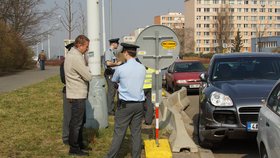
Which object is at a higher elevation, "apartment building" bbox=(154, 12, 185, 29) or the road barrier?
"apartment building" bbox=(154, 12, 185, 29)

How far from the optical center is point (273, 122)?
5.09 meters

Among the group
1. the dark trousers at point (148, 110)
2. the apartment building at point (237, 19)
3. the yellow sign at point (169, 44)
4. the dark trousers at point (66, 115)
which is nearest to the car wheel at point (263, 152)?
the yellow sign at point (169, 44)

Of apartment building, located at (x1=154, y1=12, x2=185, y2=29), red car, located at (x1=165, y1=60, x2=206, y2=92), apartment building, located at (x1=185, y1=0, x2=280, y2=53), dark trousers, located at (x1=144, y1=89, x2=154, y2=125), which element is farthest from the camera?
apartment building, located at (x1=154, y1=12, x2=185, y2=29)

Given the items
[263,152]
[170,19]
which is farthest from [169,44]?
[170,19]

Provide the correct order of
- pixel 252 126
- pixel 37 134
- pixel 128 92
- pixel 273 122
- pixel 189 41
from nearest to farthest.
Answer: pixel 273 122 → pixel 128 92 → pixel 252 126 → pixel 37 134 → pixel 189 41

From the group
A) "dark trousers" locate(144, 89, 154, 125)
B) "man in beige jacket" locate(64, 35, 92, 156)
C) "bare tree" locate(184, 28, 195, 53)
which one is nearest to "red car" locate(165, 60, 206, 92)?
"dark trousers" locate(144, 89, 154, 125)

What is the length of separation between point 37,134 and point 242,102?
4.17m

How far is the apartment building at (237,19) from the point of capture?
462 ft

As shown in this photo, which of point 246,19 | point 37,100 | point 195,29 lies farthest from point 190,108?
point 246,19

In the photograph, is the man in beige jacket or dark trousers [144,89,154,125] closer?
the man in beige jacket

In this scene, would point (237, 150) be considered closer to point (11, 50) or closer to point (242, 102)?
point (242, 102)

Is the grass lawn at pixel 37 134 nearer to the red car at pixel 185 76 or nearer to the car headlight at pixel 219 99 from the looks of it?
the car headlight at pixel 219 99

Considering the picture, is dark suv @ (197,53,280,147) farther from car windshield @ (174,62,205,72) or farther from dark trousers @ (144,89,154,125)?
car windshield @ (174,62,205,72)

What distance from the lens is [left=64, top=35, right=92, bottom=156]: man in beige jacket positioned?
7000mm
